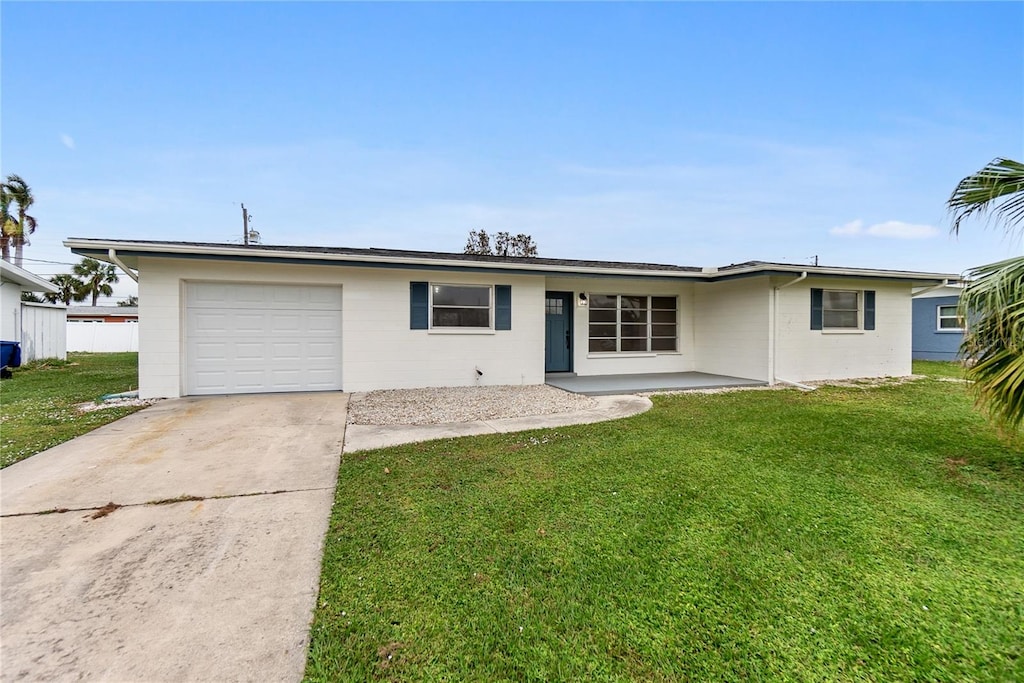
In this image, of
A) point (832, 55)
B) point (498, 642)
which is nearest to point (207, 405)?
point (498, 642)

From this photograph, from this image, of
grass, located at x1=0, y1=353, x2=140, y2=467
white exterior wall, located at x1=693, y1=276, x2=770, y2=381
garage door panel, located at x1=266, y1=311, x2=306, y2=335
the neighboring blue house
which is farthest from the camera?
the neighboring blue house

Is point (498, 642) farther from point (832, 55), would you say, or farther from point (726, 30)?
point (832, 55)

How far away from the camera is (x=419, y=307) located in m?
9.05

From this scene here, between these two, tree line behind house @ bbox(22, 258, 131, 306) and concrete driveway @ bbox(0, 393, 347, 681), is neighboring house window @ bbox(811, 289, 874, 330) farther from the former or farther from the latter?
tree line behind house @ bbox(22, 258, 131, 306)

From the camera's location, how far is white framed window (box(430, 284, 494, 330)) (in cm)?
923

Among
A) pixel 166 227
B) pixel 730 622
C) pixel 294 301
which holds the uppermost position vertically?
pixel 166 227

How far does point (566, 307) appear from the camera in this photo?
11141mm

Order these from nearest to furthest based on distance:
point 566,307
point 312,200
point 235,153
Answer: point 566,307
point 235,153
point 312,200

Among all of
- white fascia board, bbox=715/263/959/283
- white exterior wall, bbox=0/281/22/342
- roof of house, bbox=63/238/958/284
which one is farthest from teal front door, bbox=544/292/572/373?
white exterior wall, bbox=0/281/22/342

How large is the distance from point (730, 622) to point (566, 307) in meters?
9.35

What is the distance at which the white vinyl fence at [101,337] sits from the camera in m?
21.1

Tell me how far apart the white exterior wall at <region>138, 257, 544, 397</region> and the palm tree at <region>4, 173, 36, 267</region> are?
2404 cm

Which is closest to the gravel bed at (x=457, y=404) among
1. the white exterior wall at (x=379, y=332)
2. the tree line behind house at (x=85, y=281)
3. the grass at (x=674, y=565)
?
the white exterior wall at (x=379, y=332)

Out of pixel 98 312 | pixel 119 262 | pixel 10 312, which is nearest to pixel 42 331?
pixel 10 312
